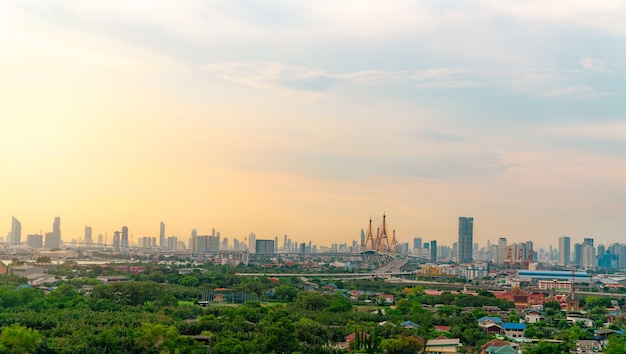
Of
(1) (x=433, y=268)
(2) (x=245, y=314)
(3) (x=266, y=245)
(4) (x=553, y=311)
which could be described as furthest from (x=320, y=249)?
(2) (x=245, y=314)

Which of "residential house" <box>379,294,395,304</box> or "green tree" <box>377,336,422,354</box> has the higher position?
"green tree" <box>377,336,422,354</box>

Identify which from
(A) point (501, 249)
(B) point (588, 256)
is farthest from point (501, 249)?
(B) point (588, 256)

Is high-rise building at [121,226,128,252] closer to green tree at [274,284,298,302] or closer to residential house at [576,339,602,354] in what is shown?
green tree at [274,284,298,302]

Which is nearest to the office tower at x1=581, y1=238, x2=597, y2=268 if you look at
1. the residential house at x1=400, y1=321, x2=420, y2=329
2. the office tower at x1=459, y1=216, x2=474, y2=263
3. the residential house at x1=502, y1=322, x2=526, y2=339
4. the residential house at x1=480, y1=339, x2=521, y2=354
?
the office tower at x1=459, y1=216, x2=474, y2=263

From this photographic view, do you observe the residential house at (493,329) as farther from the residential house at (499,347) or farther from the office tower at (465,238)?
the office tower at (465,238)

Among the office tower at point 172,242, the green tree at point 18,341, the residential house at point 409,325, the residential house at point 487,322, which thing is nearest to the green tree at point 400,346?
the residential house at point 409,325
